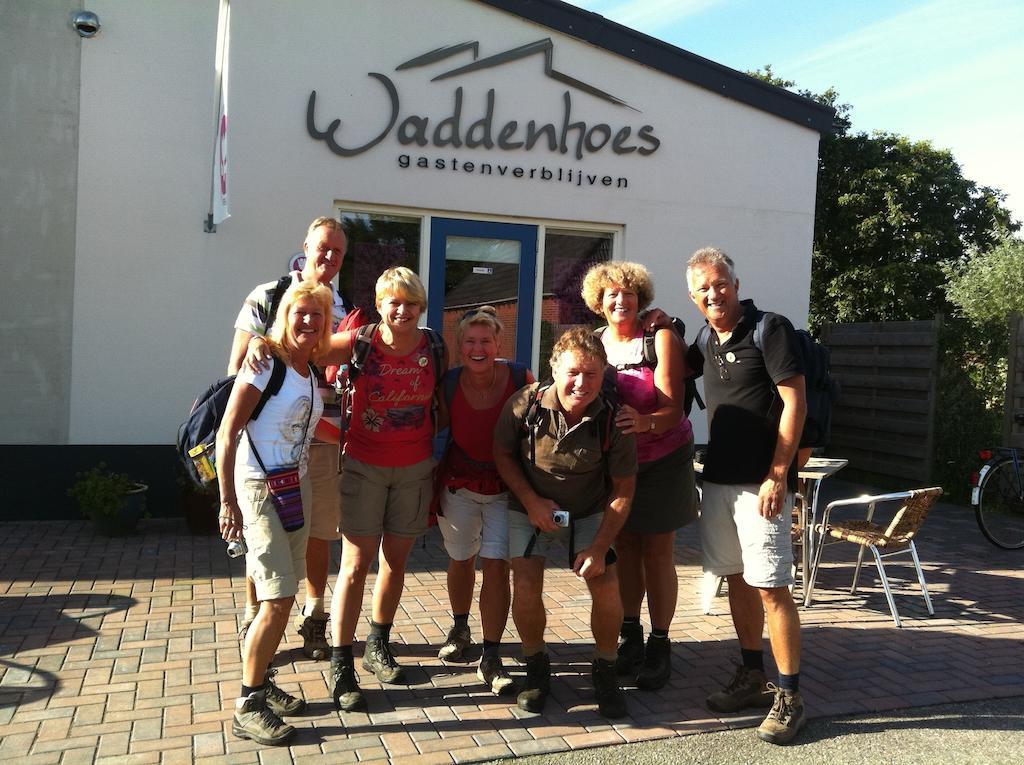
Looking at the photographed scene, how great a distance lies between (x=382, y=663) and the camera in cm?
391

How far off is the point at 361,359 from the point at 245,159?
12.7 feet

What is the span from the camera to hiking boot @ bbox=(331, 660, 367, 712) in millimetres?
3586

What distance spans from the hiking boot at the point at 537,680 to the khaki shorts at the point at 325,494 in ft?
3.78

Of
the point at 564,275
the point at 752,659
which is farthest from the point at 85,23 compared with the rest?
the point at 752,659

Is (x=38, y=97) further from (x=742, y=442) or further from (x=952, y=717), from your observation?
(x=952, y=717)

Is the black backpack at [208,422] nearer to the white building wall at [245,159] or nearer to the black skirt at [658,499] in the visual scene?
the black skirt at [658,499]

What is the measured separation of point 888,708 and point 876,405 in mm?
7229

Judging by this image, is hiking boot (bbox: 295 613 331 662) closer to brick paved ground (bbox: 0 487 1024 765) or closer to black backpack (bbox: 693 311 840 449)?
brick paved ground (bbox: 0 487 1024 765)

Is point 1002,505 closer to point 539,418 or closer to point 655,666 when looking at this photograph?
point 655,666

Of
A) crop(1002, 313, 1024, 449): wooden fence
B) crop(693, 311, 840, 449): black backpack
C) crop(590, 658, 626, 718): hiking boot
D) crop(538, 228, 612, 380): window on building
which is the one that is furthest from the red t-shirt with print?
crop(1002, 313, 1024, 449): wooden fence

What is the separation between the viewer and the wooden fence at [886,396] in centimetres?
979

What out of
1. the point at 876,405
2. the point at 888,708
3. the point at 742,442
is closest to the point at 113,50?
the point at 742,442

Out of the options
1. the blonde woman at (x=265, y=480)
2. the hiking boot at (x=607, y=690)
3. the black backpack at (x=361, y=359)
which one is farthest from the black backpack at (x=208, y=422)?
the hiking boot at (x=607, y=690)

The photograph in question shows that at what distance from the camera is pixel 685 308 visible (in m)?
8.09
